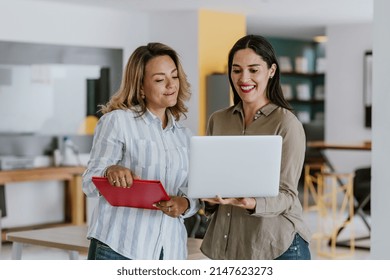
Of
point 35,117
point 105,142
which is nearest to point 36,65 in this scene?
point 35,117

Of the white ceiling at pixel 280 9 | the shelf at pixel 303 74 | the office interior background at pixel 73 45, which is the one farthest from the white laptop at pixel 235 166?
the shelf at pixel 303 74

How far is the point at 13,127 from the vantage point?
639cm

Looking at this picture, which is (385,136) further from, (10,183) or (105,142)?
(10,183)

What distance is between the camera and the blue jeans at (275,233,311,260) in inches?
77.1

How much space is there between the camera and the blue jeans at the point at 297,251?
196 cm

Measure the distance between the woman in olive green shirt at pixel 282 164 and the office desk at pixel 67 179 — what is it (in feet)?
14.0

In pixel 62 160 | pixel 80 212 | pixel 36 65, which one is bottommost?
pixel 80 212

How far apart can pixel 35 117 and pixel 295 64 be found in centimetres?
460

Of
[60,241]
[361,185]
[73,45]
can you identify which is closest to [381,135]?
[60,241]

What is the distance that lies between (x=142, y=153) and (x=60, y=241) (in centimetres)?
102

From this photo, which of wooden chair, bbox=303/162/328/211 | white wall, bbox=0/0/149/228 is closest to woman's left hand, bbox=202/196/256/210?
white wall, bbox=0/0/149/228

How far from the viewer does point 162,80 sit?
79.6 inches

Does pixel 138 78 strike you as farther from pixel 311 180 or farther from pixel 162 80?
pixel 311 180
